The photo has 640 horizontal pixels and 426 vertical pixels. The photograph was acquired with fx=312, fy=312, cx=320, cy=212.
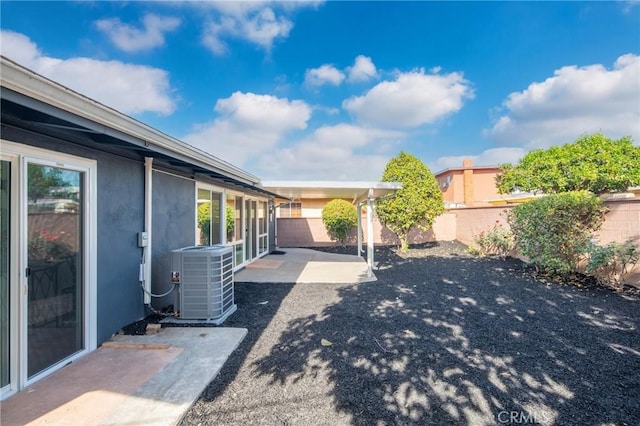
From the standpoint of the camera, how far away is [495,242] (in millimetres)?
11266

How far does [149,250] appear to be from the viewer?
4.98m

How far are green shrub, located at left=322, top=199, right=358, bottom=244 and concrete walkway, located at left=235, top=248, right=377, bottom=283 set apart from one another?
306cm

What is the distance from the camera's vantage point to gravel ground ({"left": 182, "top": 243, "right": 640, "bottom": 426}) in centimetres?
265

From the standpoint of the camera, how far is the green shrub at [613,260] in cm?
623

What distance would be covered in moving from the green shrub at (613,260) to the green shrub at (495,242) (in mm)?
4175

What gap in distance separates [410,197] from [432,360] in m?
9.90

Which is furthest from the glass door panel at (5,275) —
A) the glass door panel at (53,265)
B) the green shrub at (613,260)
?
the green shrub at (613,260)

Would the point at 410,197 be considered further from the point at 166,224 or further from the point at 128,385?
the point at 128,385

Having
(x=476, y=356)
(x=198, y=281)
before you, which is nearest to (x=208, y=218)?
(x=198, y=281)

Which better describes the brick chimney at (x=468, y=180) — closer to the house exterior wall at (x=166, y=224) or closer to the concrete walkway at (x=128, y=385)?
the house exterior wall at (x=166, y=224)

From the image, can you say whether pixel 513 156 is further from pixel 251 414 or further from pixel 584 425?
pixel 251 414

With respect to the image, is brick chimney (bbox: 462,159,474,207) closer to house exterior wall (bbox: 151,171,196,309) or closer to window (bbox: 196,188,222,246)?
window (bbox: 196,188,222,246)

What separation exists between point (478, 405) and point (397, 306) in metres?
3.02

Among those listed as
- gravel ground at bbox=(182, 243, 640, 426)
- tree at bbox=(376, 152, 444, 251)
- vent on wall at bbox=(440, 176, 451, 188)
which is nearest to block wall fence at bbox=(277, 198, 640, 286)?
tree at bbox=(376, 152, 444, 251)
